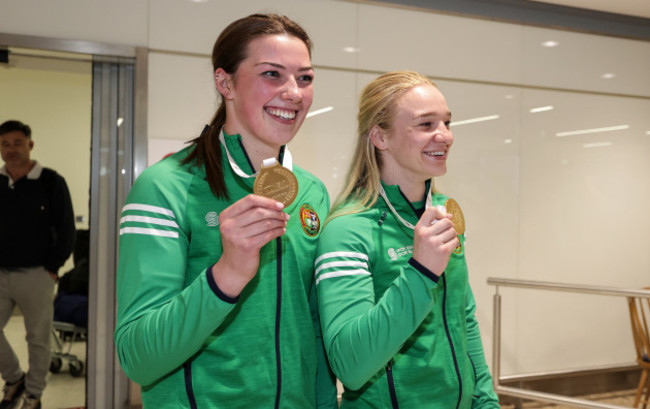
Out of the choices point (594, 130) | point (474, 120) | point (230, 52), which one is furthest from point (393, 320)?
point (594, 130)

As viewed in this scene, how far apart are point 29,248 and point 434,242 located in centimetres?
321

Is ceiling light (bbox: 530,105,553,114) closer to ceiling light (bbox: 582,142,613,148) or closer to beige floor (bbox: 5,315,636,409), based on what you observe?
ceiling light (bbox: 582,142,613,148)

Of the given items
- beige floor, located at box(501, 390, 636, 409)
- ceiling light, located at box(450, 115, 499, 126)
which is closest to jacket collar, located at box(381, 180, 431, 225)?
ceiling light, located at box(450, 115, 499, 126)

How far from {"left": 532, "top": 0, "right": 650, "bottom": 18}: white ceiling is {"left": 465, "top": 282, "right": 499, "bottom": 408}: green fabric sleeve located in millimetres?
3909

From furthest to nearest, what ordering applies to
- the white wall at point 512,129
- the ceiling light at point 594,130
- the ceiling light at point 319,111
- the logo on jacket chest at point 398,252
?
the ceiling light at point 594,130 < the ceiling light at point 319,111 < the white wall at point 512,129 < the logo on jacket chest at point 398,252

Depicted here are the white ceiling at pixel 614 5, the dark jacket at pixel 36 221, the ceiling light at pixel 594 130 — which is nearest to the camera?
the dark jacket at pixel 36 221

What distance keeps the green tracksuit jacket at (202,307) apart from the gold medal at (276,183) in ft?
0.52

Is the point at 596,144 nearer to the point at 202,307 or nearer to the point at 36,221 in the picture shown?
the point at 36,221

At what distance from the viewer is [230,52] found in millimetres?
1305

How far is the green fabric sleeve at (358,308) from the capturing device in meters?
1.20

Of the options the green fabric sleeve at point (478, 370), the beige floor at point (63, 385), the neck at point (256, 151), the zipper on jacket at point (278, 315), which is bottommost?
the beige floor at point (63, 385)

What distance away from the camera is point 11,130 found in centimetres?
359

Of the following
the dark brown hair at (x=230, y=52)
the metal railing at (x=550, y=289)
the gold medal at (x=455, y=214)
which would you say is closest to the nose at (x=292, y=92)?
the dark brown hair at (x=230, y=52)

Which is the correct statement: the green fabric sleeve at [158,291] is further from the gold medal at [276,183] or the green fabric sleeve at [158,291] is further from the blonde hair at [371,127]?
the blonde hair at [371,127]
